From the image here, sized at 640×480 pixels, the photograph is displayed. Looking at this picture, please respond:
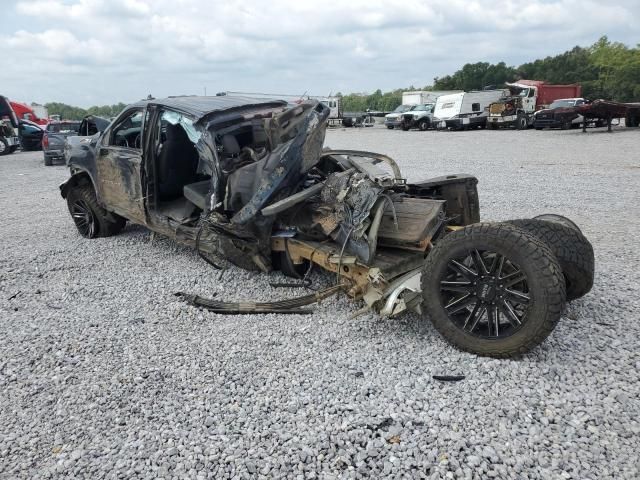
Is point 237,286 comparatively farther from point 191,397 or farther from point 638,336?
point 638,336

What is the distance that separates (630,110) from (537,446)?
2499cm

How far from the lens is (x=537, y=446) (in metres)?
2.54

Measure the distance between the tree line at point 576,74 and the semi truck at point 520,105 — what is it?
17162 mm

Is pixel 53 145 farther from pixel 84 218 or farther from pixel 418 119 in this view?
pixel 418 119

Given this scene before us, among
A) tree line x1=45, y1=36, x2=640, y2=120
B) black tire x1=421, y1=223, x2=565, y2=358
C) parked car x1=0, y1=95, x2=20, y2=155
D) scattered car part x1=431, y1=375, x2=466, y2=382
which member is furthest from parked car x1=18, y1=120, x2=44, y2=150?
scattered car part x1=431, y1=375, x2=466, y2=382

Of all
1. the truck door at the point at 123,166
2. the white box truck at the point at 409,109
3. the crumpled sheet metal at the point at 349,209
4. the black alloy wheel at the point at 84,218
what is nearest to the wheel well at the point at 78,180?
the black alloy wheel at the point at 84,218

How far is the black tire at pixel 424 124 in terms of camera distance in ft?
107

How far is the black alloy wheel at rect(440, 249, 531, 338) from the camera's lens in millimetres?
3227

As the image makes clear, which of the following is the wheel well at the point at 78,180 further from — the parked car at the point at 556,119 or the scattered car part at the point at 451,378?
the parked car at the point at 556,119

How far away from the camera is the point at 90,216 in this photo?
22.8 feet

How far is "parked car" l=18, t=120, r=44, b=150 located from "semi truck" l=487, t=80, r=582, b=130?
2401cm

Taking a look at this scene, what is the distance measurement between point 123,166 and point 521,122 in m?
26.9

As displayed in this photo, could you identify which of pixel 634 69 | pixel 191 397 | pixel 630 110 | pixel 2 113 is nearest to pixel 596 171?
pixel 191 397

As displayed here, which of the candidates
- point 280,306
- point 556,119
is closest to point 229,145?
point 280,306
